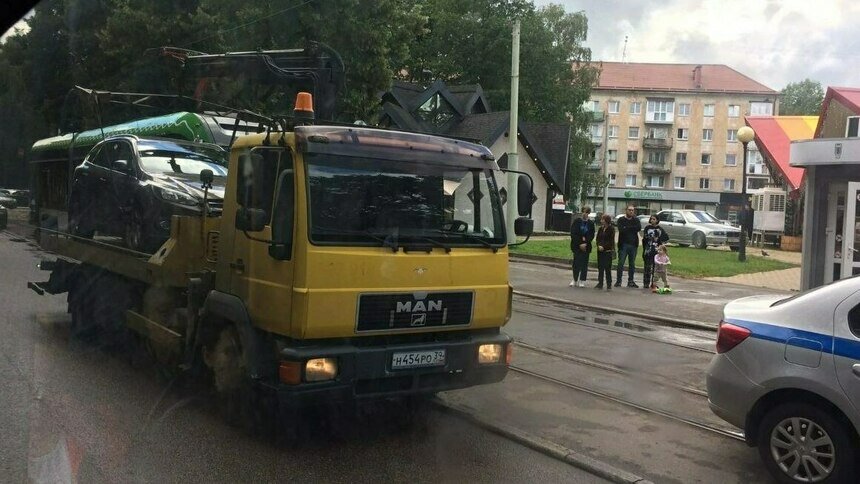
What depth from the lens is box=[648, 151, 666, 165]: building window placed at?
77.9 metres

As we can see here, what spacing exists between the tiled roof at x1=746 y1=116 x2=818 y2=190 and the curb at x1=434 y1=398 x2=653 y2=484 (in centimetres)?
3063

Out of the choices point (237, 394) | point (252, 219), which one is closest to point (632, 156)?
point (237, 394)

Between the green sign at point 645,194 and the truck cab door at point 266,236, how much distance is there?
74.6 m

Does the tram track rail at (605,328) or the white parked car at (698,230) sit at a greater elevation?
the white parked car at (698,230)

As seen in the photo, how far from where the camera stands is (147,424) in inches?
222

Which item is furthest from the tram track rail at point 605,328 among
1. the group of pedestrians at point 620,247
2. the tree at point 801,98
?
the tree at point 801,98

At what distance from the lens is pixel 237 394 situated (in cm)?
553

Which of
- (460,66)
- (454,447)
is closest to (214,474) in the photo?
(454,447)

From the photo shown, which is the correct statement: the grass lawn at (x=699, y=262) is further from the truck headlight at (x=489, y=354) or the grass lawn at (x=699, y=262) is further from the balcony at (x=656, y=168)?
the balcony at (x=656, y=168)

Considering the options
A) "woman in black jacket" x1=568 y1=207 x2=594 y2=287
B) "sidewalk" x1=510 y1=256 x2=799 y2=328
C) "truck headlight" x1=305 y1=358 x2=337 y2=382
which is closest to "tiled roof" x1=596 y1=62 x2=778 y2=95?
"sidewalk" x1=510 y1=256 x2=799 y2=328

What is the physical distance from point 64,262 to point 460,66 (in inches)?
1605

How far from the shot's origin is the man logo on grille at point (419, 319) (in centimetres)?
520

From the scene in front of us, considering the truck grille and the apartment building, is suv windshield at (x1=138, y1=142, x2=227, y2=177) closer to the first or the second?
the truck grille

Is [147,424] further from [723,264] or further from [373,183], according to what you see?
[723,264]
